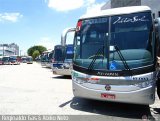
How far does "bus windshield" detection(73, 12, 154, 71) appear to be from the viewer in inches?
300

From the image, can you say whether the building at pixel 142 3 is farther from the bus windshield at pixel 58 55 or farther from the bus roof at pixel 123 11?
the bus roof at pixel 123 11

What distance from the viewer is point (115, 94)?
24.8 feet

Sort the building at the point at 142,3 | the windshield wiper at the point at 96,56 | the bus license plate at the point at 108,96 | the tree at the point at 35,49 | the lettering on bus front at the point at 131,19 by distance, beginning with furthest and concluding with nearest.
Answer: the tree at the point at 35,49
the building at the point at 142,3
the windshield wiper at the point at 96,56
the lettering on bus front at the point at 131,19
the bus license plate at the point at 108,96

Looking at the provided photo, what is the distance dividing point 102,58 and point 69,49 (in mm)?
11592

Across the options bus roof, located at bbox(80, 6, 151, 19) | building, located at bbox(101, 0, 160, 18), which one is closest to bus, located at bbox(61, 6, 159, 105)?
bus roof, located at bbox(80, 6, 151, 19)

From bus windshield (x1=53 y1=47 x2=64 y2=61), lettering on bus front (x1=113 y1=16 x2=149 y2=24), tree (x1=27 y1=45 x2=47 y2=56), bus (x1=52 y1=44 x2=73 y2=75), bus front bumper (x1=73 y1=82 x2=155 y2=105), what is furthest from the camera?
tree (x1=27 y1=45 x2=47 y2=56)

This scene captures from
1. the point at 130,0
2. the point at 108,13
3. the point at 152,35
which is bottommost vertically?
the point at 152,35

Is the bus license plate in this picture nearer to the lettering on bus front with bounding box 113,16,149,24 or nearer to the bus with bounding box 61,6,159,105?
the bus with bounding box 61,6,159,105

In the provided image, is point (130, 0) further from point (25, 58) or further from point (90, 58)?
point (25, 58)

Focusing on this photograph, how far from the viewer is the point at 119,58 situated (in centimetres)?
774

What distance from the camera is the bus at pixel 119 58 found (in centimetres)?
740

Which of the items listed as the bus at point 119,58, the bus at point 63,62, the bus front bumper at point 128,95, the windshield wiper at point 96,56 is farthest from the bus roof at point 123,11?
the bus at point 63,62

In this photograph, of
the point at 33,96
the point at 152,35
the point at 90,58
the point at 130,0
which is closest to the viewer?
the point at 152,35

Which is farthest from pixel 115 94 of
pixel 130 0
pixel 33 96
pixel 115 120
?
pixel 130 0
